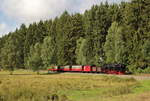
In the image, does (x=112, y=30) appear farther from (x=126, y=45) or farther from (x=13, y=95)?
(x=13, y=95)

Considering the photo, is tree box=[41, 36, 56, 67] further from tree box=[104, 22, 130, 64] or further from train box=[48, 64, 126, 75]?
tree box=[104, 22, 130, 64]

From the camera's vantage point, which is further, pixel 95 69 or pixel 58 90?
pixel 95 69

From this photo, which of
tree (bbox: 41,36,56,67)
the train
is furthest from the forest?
the train

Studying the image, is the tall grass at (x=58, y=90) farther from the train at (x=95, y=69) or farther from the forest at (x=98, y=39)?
the forest at (x=98, y=39)

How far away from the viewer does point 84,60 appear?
278ft

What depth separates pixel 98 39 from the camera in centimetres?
8400

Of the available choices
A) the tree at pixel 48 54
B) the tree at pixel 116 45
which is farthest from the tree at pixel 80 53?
the tree at pixel 48 54

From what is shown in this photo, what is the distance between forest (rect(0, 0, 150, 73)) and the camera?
213ft

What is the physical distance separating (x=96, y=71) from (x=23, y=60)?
59.8 meters

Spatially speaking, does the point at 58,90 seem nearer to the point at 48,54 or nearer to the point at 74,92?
the point at 74,92

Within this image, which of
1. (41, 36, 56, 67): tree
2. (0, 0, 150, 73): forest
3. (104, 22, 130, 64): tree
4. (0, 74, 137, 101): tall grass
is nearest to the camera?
(0, 74, 137, 101): tall grass

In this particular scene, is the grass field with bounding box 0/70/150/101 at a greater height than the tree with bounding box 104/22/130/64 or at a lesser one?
lesser

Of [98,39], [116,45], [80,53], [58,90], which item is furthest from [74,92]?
[80,53]

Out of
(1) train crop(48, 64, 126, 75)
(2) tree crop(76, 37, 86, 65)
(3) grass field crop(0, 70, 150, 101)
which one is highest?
(2) tree crop(76, 37, 86, 65)
